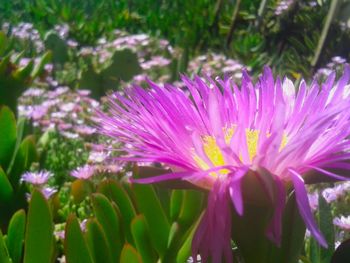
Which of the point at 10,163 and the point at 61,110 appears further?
the point at 61,110

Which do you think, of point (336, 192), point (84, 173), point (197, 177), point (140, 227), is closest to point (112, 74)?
point (84, 173)

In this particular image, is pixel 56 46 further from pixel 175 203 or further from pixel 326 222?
pixel 326 222

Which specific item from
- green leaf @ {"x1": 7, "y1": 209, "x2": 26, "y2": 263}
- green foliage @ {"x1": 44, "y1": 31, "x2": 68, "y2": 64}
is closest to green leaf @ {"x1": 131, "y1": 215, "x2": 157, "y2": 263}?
green leaf @ {"x1": 7, "y1": 209, "x2": 26, "y2": 263}

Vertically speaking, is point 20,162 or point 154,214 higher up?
point 154,214

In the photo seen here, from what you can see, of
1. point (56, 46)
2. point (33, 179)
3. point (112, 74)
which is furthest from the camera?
point (56, 46)

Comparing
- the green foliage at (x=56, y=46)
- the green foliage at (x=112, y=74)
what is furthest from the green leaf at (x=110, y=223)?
the green foliage at (x=56, y=46)

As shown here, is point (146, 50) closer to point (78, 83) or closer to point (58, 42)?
point (58, 42)

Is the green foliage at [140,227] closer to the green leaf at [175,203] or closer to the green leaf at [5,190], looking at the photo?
the green leaf at [175,203]
